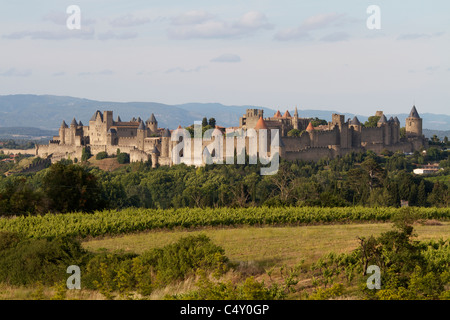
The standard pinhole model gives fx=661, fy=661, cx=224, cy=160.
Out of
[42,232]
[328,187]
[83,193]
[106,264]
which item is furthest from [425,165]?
[106,264]

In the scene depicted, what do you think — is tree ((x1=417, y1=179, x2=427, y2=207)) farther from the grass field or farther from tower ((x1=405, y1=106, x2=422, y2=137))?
tower ((x1=405, y1=106, x2=422, y2=137))

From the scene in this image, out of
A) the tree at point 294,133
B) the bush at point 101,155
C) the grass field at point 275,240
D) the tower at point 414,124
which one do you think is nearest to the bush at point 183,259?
the grass field at point 275,240

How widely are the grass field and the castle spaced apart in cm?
3679

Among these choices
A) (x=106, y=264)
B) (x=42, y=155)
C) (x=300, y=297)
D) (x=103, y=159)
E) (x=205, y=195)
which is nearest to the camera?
(x=300, y=297)

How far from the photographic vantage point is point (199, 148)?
6303cm

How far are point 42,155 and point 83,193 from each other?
55.7 meters

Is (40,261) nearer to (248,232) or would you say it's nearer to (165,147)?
(248,232)

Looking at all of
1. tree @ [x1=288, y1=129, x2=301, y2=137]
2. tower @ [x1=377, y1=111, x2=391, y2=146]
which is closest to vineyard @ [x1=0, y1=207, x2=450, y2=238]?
tree @ [x1=288, y1=129, x2=301, y2=137]

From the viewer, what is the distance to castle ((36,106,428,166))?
213 feet

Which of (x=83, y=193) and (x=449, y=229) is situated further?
(x=83, y=193)

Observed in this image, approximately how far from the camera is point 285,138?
63.8m

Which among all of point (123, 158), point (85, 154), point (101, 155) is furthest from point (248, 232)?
point (85, 154)

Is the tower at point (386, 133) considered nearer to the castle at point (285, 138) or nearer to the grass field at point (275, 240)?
the castle at point (285, 138)

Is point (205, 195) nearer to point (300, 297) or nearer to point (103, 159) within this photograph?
point (103, 159)
